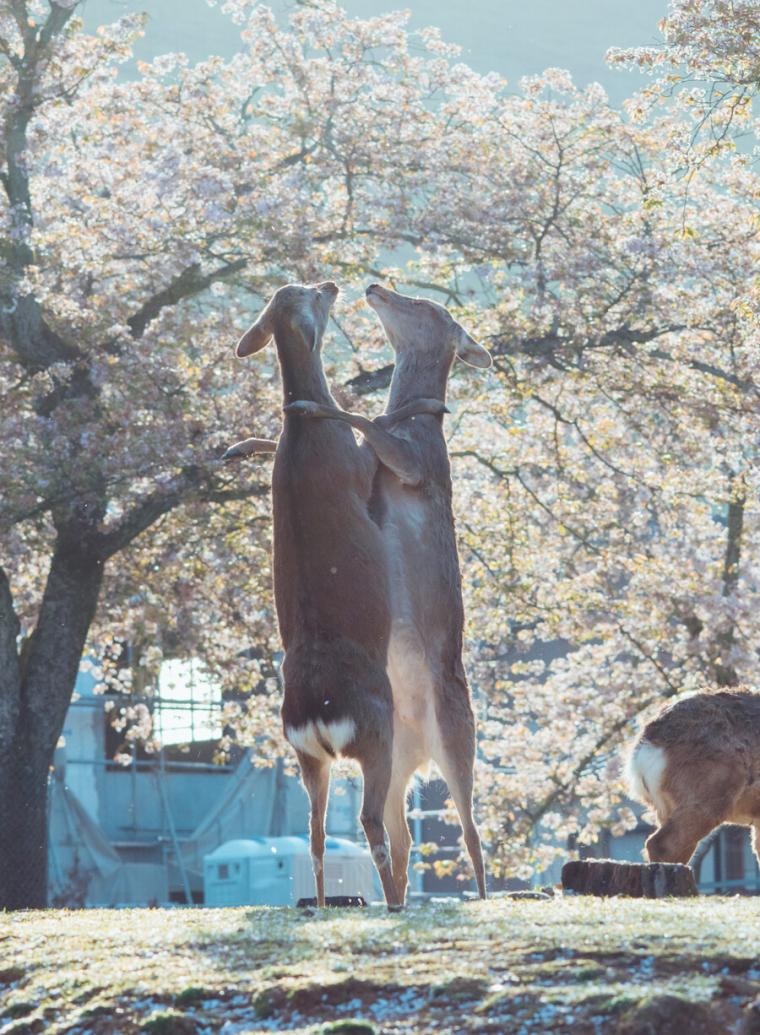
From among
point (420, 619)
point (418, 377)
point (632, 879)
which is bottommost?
point (632, 879)

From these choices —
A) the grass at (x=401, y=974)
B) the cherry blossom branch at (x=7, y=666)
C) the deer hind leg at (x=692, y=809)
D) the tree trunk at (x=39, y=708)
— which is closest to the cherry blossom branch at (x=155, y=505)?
the tree trunk at (x=39, y=708)

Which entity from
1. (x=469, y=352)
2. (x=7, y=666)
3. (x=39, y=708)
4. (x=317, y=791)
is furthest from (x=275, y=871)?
(x=317, y=791)

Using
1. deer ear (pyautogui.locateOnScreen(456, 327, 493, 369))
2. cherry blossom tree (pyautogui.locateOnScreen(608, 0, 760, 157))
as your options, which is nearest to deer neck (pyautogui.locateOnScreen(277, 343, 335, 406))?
deer ear (pyautogui.locateOnScreen(456, 327, 493, 369))

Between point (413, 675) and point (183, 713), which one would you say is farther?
point (183, 713)

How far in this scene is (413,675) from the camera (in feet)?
25.6

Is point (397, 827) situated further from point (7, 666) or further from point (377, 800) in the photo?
point (7, 666)

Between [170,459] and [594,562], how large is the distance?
5373 mm

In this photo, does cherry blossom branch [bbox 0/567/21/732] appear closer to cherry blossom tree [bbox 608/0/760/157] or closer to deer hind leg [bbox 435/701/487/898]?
cherry blossom tree [bbox 608/0/760/157]

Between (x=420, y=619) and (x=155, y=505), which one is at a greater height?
(x=155, y=505)

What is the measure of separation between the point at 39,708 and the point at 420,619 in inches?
327

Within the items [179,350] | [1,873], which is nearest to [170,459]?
[179,350]

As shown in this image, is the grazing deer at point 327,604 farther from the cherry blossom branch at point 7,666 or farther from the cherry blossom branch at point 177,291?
the cherry blossom branch at point 177,291

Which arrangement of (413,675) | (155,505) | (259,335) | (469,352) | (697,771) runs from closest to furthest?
(413,675), (259,335), (469,352), (697,771), (155,505)

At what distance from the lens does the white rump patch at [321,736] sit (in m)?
7.14
